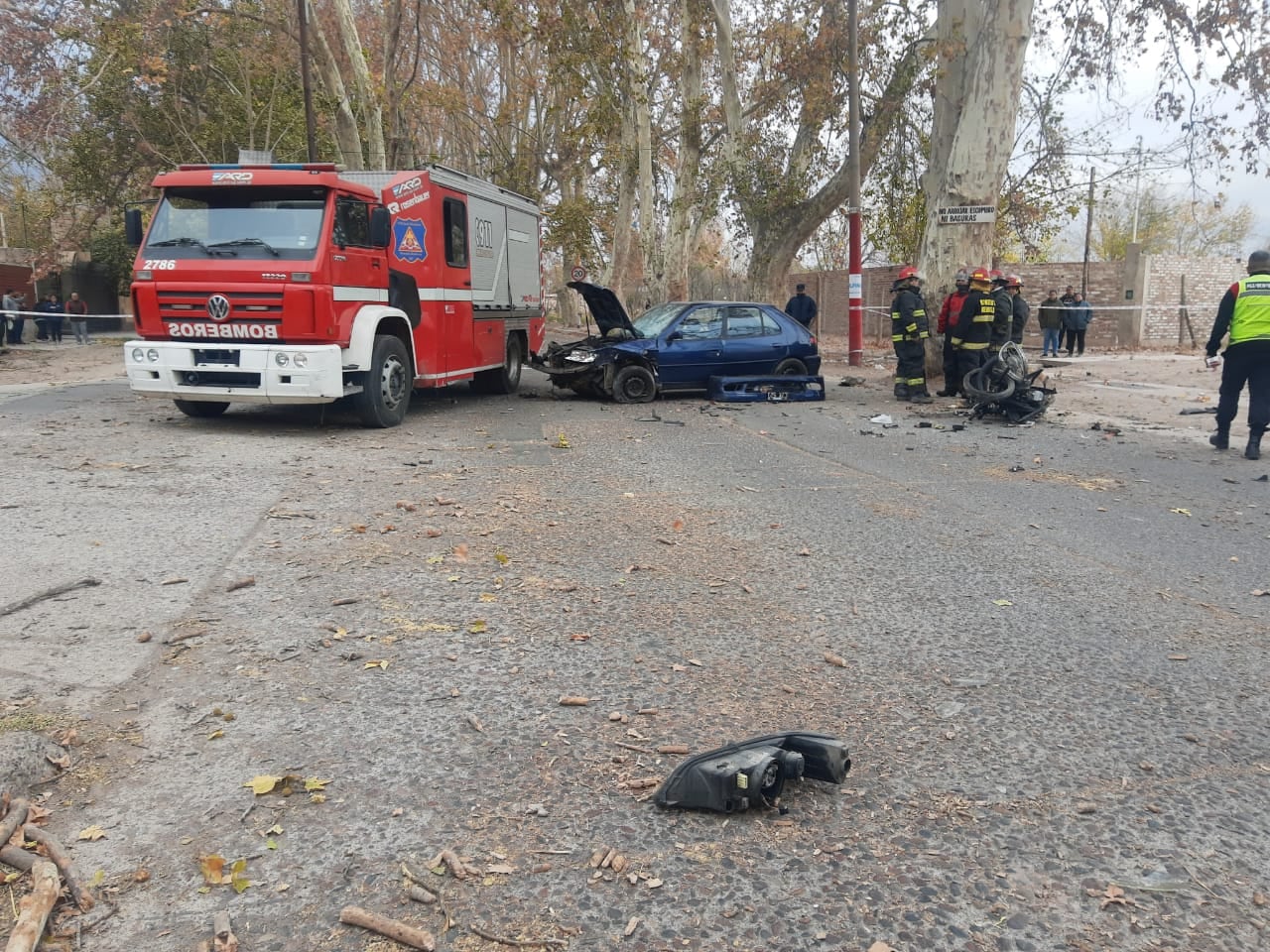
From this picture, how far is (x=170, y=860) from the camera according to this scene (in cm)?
246

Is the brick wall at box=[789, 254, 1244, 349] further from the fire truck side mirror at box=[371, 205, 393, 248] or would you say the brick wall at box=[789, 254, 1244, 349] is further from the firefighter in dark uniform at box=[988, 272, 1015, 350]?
the fire truck side mirror at box=[371, 205, 393, 248]

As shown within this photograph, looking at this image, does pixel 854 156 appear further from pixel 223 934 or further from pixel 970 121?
pixel 223 934

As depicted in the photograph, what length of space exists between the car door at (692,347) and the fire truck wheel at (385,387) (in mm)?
3988

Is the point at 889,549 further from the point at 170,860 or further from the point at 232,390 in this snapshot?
the point at 232,390

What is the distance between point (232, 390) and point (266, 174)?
2.27m

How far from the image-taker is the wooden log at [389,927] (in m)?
2.15

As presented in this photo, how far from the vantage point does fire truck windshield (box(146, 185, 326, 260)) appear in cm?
942

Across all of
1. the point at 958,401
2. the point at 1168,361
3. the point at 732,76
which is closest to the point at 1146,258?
the point at 1168,361

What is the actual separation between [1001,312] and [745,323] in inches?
141

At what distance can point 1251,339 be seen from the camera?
29.0 feet

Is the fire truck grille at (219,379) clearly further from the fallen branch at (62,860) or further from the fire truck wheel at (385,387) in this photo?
the fallen branch at (62,860)

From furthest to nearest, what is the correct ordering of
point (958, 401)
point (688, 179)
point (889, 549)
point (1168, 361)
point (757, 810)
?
1. point (688, 179)
2. point (1168, 361)
3. point (958, 401)
4. point (889, 549)
5. point (757, 810)

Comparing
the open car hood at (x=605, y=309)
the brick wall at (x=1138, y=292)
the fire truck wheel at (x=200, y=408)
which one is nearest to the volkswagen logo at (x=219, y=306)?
the fire truck wheel at (x=200, y=408)

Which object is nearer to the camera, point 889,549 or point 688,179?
point 889,549
